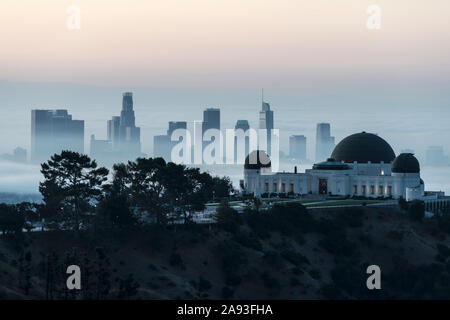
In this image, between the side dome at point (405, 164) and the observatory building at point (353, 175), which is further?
the side dome at point (405, 164)

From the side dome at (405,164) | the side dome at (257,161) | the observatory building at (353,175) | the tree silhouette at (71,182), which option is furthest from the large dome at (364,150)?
the tree silhouette at (71,182)

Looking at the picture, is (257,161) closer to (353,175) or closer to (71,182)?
(353,175)

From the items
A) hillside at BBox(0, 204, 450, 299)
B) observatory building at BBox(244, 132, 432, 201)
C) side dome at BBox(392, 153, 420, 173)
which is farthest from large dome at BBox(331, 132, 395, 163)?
hillside at BBox(0, 204, 450, 299)

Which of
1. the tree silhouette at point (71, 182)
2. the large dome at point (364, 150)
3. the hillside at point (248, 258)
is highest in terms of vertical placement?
the large dome at point (364, 150)

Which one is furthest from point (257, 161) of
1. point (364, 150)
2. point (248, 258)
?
point (248, 258)

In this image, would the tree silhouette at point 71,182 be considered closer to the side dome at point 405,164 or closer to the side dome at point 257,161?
the side dome at point 257,161
